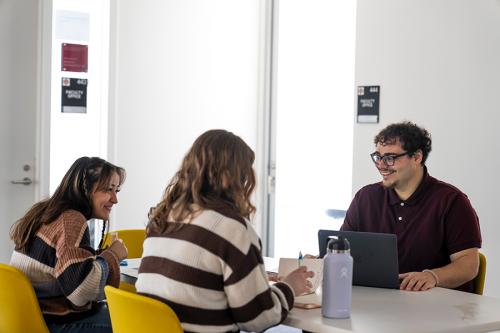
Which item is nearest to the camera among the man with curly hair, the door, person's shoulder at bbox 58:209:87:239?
person's shoulder at bbox 58:209:87:239

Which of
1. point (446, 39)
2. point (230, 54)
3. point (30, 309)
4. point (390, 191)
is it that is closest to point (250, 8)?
point (230, 54)

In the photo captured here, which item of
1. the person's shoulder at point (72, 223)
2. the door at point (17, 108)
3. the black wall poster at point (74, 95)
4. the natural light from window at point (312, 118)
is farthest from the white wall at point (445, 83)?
the person's shoulder at point (72, 223)

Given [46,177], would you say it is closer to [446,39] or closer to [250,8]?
[250,8]

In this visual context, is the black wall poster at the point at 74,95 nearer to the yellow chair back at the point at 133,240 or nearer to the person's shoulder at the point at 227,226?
the yellow chair back at the point at 133,240

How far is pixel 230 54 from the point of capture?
19.0 ft

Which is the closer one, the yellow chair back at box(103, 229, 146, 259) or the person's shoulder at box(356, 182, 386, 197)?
the person's shoulder at box(356, 182, 386, 197)

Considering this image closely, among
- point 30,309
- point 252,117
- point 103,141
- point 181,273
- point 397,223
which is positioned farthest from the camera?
point 252,117

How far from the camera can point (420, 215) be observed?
3.17m

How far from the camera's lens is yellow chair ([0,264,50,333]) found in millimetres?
2615

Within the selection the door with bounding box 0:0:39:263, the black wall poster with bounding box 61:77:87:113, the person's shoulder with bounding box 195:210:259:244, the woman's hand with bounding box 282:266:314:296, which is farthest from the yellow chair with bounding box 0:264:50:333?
the black wall poster with bounding box 61:77:87:113

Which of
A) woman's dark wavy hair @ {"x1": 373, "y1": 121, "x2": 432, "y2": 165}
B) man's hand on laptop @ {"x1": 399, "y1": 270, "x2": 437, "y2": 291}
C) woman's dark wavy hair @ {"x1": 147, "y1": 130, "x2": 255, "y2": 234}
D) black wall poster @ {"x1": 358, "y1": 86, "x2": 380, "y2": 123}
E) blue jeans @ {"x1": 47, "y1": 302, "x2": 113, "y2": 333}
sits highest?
black wall poster @ {"x1": 358, "y1": 86, "x2": 380, "y2": 123}

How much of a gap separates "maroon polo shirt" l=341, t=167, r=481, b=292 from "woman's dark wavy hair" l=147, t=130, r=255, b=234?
3.54ft

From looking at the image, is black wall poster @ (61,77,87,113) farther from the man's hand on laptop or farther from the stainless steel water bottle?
the stainless steel water bottle

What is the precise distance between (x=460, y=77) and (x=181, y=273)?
2.80 meters
